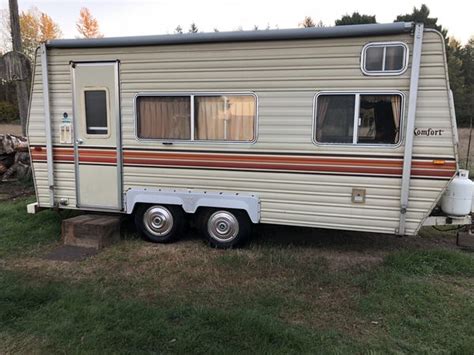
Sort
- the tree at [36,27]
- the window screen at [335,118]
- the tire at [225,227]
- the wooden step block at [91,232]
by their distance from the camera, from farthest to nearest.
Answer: the tree at [36,27]
the wooden step block at [91,232]
the tire at [225,227]
the window screen at [335,118]

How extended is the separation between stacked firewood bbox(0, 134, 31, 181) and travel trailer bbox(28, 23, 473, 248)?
4168 mm

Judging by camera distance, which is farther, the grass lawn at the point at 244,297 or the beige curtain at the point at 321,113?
the beige curtain at the point at 321,113

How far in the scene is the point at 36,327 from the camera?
3576mm

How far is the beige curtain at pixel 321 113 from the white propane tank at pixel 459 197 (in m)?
1.67

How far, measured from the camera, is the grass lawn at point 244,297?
11.2 feet

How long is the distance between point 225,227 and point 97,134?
217cm

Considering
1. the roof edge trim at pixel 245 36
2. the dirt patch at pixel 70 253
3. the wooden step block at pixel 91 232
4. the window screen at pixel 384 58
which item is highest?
the roof edge trim at pixel 245 36

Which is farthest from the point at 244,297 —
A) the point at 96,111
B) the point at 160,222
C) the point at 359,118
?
the point at 96,111

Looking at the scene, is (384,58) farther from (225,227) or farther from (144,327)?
(144,327)

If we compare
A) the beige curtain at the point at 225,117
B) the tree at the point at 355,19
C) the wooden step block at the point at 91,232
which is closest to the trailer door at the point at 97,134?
the wooden step block at the point at 91,232

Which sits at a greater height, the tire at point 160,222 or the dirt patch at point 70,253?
the tire at point 160,222

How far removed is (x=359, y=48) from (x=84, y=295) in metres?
4.00

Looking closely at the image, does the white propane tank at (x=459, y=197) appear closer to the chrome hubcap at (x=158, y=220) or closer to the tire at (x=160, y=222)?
the tire at (x=160, y=222)

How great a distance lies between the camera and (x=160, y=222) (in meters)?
5.77
